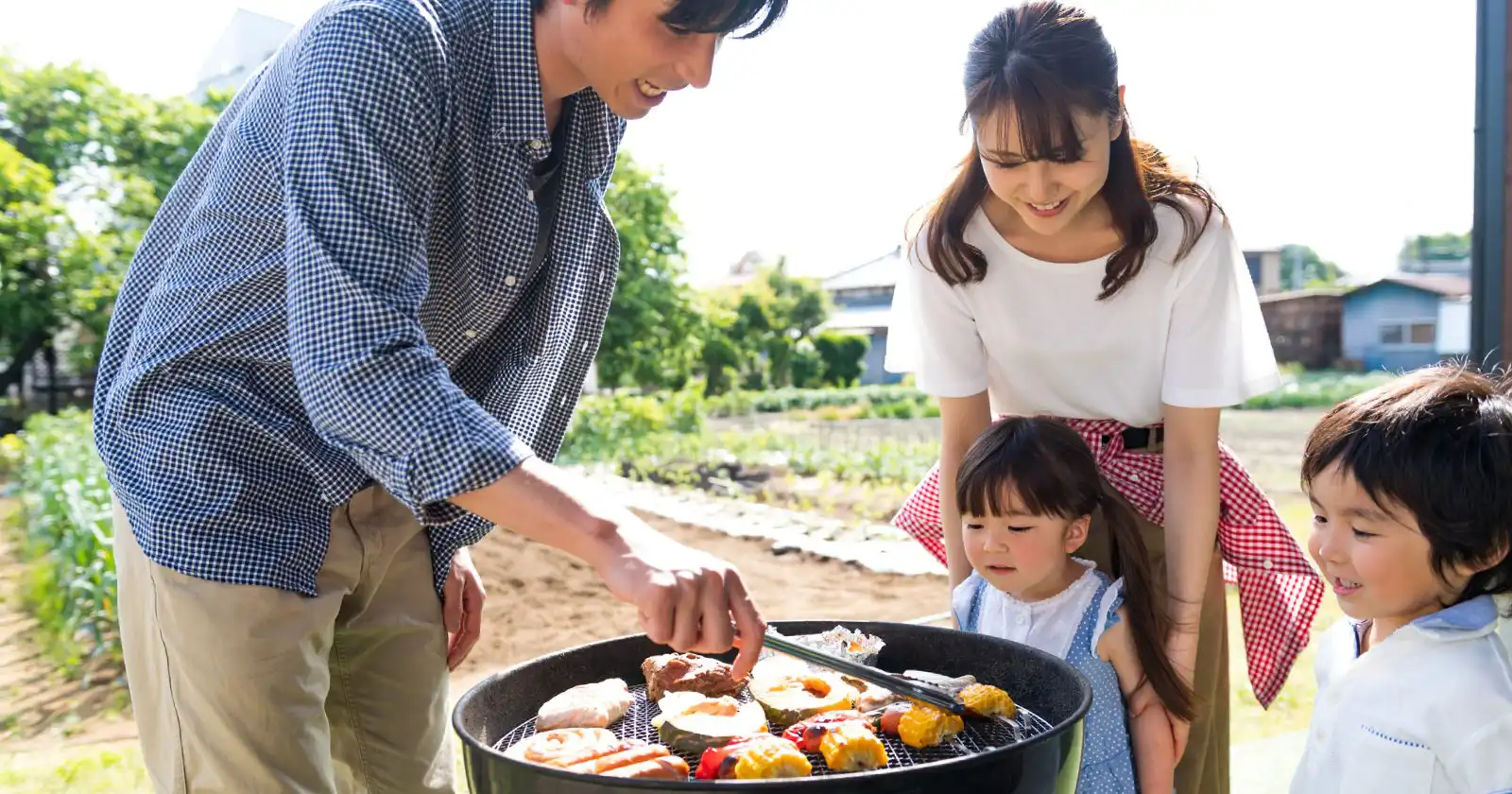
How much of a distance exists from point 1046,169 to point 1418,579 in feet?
2.63

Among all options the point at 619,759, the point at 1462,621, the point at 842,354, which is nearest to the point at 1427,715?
the point at 1462,621

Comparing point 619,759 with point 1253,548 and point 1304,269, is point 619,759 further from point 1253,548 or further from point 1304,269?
point 1304,269

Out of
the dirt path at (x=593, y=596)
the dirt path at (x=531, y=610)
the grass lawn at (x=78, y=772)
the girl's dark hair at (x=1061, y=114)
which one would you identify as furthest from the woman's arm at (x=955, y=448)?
the dirt path at (x=593, y=596)

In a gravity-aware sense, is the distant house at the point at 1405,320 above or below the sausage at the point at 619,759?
above

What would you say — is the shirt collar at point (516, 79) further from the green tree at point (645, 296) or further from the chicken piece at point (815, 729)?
the green tree at point (645, 296)

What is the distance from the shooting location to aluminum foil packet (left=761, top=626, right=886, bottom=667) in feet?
5.38

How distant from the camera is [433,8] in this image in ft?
4.55

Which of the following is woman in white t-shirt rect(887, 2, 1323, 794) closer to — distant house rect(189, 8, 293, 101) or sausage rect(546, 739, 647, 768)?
sausage rect(546, 739, 647, 768)

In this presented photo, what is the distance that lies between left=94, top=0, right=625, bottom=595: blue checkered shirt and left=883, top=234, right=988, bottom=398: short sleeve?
741mm

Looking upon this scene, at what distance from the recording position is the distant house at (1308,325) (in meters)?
6.16

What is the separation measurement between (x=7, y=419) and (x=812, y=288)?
7587 millimetres

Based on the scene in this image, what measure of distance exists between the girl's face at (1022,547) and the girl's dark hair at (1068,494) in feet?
0.05

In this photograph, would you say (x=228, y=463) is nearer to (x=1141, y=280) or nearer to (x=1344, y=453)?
(x=1141, y=280)

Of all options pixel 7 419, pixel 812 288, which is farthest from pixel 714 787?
pixel 812 288
